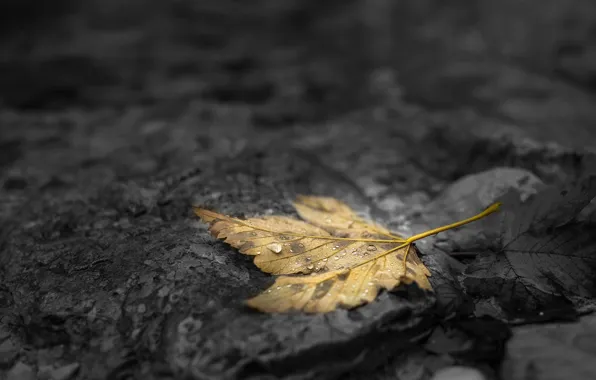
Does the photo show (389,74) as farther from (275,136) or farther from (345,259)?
(345,259)

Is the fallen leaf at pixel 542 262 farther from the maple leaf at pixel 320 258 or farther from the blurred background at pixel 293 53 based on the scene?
the blurred background at pixel 293 53

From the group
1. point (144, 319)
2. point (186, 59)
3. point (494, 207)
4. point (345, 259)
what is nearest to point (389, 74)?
point (186, 59)

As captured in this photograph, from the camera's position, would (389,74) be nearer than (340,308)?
No

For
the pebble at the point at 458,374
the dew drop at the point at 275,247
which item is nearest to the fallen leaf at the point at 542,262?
the pebble at the point at 458,374

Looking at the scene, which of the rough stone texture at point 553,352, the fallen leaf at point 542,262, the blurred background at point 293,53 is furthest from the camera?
the blurred background at point 293,53

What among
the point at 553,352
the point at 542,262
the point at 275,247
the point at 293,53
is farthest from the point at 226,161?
the point at 293,53
